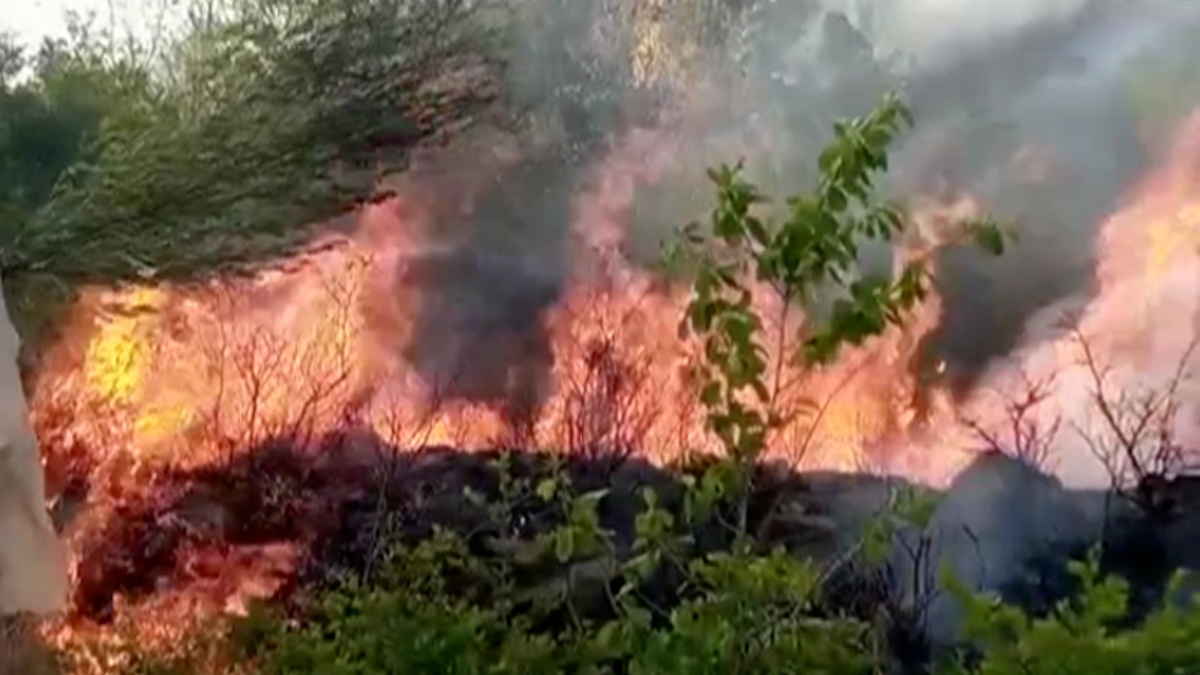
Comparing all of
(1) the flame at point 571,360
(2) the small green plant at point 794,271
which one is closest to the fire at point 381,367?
(1) the flame at point 571,360

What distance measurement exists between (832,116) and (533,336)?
810mm

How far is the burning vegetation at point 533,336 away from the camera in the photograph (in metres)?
3.33

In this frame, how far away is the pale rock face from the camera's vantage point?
80.0 inches

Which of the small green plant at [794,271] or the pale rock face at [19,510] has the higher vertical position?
the small green plant at [794,271]

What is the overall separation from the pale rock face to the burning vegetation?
77 centimetres

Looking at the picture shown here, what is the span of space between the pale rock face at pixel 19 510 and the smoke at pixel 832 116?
1.78 m

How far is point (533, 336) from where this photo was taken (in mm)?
4141

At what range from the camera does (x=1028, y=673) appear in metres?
2.07

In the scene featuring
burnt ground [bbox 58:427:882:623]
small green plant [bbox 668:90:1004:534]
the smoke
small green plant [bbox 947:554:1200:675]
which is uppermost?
the smoke

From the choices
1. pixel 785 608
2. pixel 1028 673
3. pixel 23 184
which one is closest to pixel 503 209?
pixel 23 184

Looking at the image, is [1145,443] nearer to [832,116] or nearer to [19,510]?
[832,116]

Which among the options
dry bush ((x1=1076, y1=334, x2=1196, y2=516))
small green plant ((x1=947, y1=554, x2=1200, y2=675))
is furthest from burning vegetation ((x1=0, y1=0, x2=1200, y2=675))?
small green plant ((x1=947, y1=554, x2=1200, y2=675))

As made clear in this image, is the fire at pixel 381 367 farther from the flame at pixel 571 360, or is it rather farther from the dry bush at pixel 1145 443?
the dry bush at pixel 1145 443

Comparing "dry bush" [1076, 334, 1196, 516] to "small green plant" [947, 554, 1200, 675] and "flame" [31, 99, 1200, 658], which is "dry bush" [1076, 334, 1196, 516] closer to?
"flame" [31, 99, 1200, 658]
